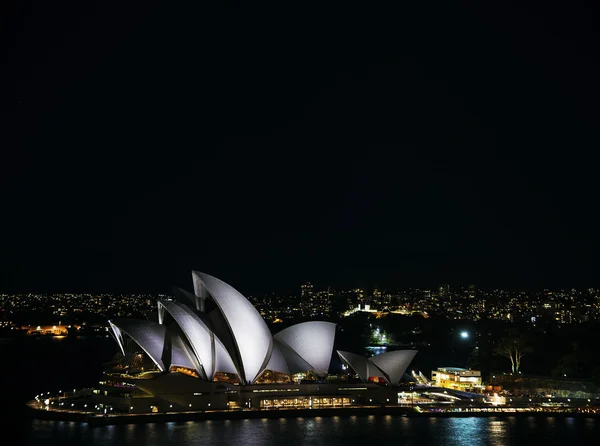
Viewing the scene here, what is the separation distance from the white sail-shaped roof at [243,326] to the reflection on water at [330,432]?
2976 millimetres

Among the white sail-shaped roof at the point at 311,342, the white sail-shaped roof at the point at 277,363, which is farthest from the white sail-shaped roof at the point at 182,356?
the white sail-shaped roof at the point at 311,342

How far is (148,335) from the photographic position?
3922 cm

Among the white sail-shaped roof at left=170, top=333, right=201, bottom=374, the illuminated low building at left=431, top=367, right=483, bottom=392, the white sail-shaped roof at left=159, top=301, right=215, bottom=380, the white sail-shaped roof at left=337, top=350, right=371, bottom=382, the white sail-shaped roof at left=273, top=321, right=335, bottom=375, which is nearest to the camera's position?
the white sail-shaped roof at left=159, top=301, right=215, bottom=380

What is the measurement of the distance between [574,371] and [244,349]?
93.1ft

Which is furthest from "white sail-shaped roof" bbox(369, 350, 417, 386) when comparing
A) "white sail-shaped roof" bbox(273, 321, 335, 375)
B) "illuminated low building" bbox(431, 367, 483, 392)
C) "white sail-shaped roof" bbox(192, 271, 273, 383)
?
"white sail-shaped roof" bbox(192, 271, 273, 383)

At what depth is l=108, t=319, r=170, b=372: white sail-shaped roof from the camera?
3879cm

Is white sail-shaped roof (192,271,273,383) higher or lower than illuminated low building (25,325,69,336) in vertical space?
lower

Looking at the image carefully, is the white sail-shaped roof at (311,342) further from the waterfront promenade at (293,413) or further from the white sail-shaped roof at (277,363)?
the waterfront promenade at (293,413)

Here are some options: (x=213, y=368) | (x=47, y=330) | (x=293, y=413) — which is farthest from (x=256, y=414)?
(x=47, y=330)

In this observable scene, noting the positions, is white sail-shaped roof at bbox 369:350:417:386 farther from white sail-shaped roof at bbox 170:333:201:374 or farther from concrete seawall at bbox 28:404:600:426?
white sail-shaped roof at bbox 170:333:201:374

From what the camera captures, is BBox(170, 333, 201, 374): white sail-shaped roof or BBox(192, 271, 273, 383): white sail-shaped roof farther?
BBox(170, 333, 201, 374): white sail-shaped roof

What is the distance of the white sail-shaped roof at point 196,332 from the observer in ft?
125

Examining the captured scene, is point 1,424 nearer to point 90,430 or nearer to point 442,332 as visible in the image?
point 90,430

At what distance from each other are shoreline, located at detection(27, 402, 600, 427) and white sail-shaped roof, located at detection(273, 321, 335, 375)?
4.03 metres
